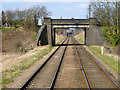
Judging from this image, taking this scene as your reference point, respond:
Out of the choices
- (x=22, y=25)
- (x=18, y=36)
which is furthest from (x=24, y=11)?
(x=18, y=36)

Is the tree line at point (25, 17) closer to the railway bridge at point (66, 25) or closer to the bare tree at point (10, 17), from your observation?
the bare tree at point (10, 17)

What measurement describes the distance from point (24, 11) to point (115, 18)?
3090cm

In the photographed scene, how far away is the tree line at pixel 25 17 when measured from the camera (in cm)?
4228

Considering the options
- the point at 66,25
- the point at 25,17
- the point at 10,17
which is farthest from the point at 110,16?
the point at 10,17

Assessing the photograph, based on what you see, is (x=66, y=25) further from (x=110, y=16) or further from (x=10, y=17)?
(x=10, y=17)

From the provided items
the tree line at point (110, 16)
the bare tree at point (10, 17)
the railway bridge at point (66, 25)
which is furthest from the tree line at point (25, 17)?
the tree line at point (110, 16)

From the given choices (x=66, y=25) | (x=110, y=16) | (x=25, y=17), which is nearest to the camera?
(x=110, y=16)

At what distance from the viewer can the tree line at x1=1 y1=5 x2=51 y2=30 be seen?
42.3m

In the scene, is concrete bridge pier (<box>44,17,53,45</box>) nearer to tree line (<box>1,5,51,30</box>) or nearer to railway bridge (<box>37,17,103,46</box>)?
railway bridge (<box>37,17,103,46</box>)

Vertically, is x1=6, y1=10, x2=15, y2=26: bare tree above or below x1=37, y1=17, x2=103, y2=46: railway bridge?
above

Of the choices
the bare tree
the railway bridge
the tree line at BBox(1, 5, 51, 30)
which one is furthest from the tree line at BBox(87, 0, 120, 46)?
the bare tree

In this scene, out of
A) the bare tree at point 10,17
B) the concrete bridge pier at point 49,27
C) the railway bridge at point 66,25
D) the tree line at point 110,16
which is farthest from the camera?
the bare tree at point 10,17

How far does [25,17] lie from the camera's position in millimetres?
45406

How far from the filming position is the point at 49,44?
115ft
